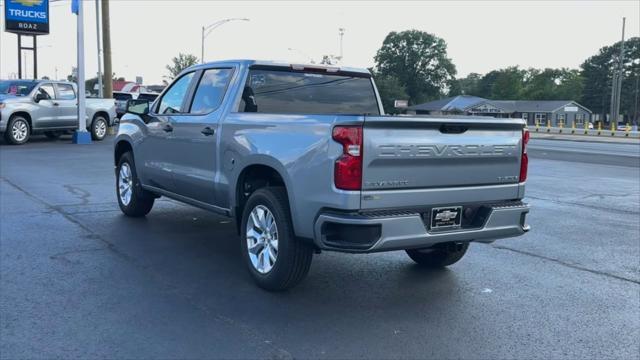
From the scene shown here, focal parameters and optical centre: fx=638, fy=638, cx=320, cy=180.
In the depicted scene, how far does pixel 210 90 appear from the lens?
6.54m

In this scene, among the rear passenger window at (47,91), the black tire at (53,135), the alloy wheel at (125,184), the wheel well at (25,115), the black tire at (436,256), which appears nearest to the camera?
the black tire at (436,256)

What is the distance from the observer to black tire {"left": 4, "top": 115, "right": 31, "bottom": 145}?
19.1m

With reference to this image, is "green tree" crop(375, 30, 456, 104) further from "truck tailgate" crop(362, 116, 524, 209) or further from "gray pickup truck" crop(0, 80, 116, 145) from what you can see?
"truck tailgate" crop(362, 116, 524, 209)

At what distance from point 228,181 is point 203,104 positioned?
1156 mm

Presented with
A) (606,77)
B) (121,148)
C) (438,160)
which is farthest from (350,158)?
(606,77)

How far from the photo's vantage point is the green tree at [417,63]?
122500mm

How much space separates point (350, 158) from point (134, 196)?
14.5 feet

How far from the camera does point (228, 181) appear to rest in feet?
19.1

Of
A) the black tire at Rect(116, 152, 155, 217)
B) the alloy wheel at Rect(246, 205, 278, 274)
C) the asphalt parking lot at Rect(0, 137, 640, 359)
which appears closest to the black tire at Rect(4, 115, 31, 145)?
the asphalt parking lot at Rect(0, 137, 640, 359)

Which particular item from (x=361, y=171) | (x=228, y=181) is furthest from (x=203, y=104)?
(x=361, y=171)

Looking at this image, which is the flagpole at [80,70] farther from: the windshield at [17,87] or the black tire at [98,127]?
the windshield at [17,87]

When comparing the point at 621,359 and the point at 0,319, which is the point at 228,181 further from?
the point at 621,359

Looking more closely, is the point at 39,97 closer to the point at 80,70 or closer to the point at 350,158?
the point at 80,70

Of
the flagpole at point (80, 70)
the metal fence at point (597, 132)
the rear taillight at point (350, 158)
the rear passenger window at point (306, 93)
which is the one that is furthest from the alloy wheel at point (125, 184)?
the metal fence at point (597, 132)
